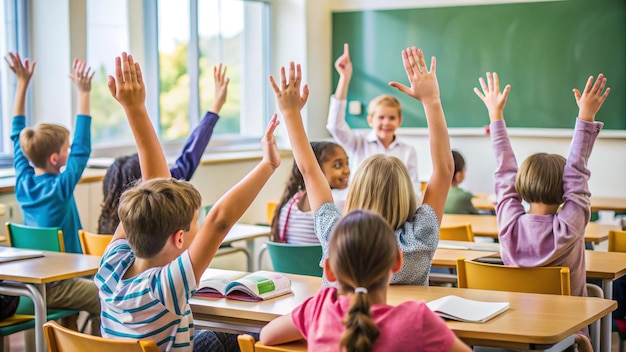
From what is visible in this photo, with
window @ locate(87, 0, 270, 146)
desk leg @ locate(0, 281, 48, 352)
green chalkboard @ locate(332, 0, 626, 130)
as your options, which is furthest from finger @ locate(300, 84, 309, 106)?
green chalkboard @ locate(332, 0, 626, 130)

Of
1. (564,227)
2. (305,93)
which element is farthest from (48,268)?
(564,227)

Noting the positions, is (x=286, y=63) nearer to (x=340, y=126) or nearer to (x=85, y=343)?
(x=340, y=126)

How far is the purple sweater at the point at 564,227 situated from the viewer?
3.17 meters

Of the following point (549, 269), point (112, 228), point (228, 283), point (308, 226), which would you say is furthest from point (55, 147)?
point (549, 269)

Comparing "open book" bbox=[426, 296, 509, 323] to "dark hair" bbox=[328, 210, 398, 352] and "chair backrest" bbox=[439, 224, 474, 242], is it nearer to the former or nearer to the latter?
"dark hair" bbox=[328, 210, 398, 352]

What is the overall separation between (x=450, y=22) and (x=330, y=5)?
3.96 ft

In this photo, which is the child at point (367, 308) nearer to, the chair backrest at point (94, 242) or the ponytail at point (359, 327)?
the ponytail at point (359, 327)

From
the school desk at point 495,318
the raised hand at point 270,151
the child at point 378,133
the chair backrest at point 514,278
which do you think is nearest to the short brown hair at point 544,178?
the chair backrest at point 514,278

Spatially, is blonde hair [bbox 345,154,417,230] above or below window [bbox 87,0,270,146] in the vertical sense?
below

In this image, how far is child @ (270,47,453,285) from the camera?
2500mm

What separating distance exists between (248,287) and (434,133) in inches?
29.4

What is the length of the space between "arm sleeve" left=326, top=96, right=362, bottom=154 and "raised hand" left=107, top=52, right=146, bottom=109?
10.2ft

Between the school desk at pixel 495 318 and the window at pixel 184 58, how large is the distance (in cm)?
368

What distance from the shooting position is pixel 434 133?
2723 mm
